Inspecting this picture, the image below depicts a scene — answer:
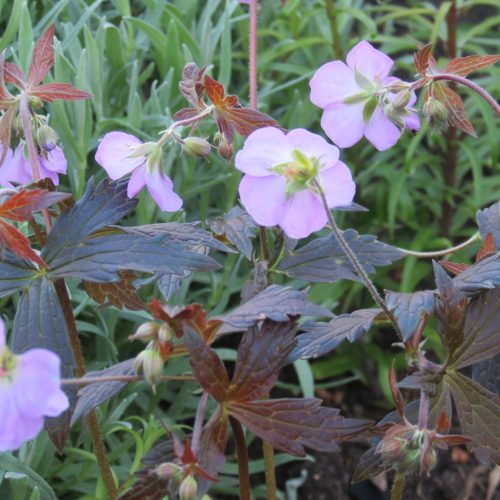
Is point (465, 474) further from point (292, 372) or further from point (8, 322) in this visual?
point (8, 322)

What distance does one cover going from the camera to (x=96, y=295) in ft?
2.85

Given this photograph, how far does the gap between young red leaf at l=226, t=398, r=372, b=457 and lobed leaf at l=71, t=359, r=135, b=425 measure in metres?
0.10

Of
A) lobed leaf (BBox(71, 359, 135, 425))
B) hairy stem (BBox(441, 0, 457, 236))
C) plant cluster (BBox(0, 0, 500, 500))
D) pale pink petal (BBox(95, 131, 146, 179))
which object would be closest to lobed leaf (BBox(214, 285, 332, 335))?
plant cluster (BBox(0, 0, 500, 500))

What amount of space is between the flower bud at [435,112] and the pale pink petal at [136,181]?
0.31 metres

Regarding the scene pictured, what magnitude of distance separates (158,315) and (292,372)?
1095 millimetres

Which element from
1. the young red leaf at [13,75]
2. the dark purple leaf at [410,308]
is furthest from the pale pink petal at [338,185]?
the young red leaf at [13,75]

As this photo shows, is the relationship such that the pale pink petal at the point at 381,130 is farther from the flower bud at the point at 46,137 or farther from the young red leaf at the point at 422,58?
the flower bud at the point at 46,137

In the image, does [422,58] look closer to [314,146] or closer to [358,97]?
[358,97]

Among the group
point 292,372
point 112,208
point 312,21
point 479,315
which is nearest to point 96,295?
point 112,208

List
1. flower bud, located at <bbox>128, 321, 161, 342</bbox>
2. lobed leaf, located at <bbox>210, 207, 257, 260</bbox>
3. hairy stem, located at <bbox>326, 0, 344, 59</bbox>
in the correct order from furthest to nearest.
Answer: hairy stem, located at <bbox>326, 0, 344, 59</bbox> < lobed leaf, located at <bbox>210, 207, 257, 260</bbox> < flower bud, located at <bbox>128, 321, 161, 342</bbox>

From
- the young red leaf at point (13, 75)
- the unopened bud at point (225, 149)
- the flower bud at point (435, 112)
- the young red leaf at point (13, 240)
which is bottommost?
the young red leaf at point (13, 240)

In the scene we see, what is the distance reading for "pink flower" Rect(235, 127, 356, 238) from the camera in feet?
2.42

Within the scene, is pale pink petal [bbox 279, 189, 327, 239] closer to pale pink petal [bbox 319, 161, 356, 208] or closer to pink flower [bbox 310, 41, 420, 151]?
pale pink petal [bbox 319, 161, 356, 208]

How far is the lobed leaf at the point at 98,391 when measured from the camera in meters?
0.72
